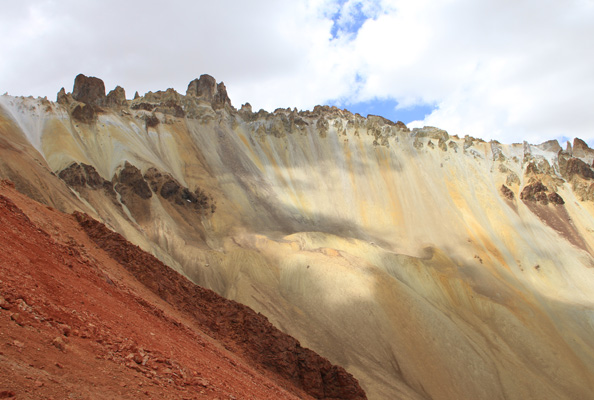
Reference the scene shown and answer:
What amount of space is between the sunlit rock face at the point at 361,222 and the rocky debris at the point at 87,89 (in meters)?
2.23

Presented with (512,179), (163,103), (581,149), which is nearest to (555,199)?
(512,179)

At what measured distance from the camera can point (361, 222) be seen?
51.6 metres

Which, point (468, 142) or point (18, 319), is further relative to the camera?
point (468, 142)

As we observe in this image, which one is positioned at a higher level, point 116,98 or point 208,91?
point 208,91

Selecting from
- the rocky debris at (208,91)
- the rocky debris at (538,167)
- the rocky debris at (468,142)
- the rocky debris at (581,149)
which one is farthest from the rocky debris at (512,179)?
the rocky debris at (208,91)

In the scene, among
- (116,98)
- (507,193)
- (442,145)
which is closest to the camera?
(116,98)

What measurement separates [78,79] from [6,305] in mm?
50819

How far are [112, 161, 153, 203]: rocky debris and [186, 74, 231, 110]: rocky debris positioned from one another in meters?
25.5

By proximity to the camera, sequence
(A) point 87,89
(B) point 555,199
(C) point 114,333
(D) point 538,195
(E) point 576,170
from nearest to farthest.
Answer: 1. (C) point 114,333
2. (A) point 87,89
3. (D) point 538,195
4. (B) point 555,199
5. (E) point 576,170

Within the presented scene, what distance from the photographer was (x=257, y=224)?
4566cm

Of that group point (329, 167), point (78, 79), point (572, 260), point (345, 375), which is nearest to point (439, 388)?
point (345, 375)

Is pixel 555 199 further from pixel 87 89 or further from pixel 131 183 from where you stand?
pixel 87 89

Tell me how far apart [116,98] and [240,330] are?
4466cm

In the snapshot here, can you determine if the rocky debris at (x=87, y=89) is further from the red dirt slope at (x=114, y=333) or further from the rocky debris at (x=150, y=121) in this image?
the red dirt slope at (x=114, y=333)
